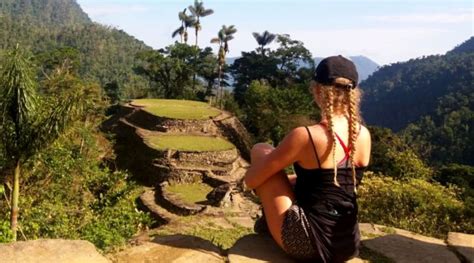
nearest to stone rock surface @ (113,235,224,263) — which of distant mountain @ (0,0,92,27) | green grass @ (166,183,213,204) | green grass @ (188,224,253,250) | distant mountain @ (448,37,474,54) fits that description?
green grass @ (188,224,253,250)

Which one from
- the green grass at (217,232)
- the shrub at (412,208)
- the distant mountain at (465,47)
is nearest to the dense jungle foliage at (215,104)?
the shrub at (412,208)

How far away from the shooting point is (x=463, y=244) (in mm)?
4180

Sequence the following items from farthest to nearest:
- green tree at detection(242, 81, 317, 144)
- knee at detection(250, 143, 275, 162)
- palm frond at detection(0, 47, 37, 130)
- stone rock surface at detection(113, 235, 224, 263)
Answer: green tree at detection(242, 81, 317, 144), palm frond at detection(0, 47, 37, 130), stone rock surface at detection(113, 235, 224, 263), knee at detection(250, 143, 275, 162)

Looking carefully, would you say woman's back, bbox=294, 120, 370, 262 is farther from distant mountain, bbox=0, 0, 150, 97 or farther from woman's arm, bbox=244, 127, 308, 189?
distant mountain, bbox=0, 0, 150, 97

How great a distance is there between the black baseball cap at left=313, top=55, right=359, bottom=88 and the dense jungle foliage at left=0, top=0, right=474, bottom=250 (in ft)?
6.23

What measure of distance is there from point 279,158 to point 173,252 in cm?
107

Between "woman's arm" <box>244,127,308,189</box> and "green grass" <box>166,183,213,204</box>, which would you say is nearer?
"woman's arm" <box>244,127,308,189</box>

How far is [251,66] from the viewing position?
138 ft

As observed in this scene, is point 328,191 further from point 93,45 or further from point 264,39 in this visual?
point 93,45

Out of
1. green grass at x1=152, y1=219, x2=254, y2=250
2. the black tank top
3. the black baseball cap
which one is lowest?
green grass at x1=152, y1=219, x2=254, y2=250

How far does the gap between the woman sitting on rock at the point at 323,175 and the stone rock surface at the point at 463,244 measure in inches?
55.7

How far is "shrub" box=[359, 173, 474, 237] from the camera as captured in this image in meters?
7.63

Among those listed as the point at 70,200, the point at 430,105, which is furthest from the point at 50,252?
the point at 430,105

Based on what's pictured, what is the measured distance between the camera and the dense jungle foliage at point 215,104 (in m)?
8.35
